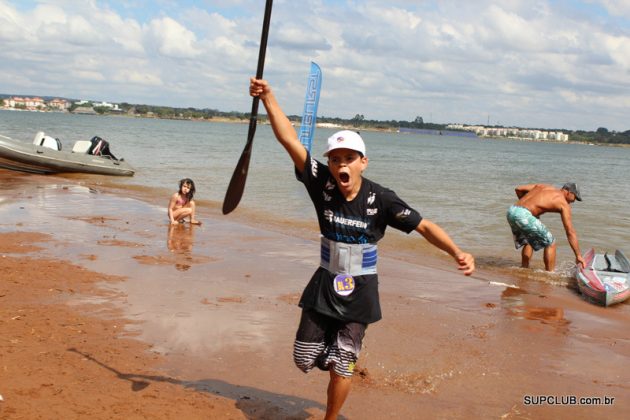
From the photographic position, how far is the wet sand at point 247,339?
4.50 m

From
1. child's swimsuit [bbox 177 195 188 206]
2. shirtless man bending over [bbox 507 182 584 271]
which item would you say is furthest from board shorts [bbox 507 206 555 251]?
child's swimsuit [bbox 177 195 188 206]

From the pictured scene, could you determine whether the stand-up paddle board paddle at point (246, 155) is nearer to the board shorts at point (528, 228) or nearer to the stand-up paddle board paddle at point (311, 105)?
the board shorts at point (528, 228)

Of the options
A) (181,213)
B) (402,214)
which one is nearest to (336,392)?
(402,214)

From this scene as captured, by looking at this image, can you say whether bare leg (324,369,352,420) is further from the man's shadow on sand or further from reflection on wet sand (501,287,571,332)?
reflection on wet sand (501,287,571,332)

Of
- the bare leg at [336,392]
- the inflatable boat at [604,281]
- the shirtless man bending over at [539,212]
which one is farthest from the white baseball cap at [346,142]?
the shirtless man bending over at [539,212]

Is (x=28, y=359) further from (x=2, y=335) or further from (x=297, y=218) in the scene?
(x=297, y=218)

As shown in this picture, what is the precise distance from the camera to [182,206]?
497 inches

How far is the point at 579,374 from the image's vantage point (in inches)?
224

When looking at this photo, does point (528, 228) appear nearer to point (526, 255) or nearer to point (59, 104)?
point (526, 255)

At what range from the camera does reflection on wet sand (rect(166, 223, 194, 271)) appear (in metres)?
8.79

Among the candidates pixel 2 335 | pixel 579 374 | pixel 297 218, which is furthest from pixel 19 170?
pixel 579 374

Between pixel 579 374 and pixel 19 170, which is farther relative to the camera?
pixel 19 170

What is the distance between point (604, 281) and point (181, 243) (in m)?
6.18

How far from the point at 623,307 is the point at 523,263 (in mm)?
2799
